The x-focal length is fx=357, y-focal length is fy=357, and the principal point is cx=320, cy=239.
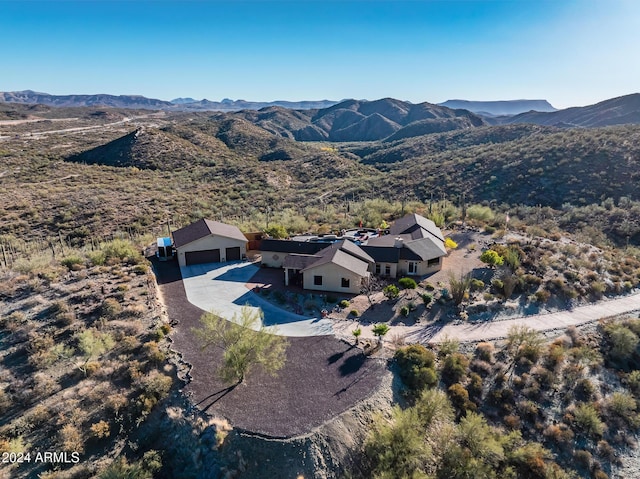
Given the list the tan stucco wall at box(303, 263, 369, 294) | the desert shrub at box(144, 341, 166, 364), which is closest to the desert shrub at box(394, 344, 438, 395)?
A: the tan stucco wall at box(303, 263, 369, 294)

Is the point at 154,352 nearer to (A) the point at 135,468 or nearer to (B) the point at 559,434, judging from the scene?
(A) the point at 135,468

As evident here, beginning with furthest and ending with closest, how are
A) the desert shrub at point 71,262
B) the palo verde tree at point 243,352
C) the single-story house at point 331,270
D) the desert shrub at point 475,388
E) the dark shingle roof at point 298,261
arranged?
1. the desert shrub at point 71,262
2. the dark shingle roof at point 298,261
3. the single-story house at point 331,270
4. the desert shrub at point 475,388
5. the palo verde tree at point 243,352

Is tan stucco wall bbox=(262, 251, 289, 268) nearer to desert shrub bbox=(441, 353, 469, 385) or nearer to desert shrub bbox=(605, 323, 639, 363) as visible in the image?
desert shrub bbox=(441, 353, 469, 385)

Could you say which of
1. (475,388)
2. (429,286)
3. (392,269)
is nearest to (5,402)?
(475,388)

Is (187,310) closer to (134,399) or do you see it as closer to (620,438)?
→ (134,399)

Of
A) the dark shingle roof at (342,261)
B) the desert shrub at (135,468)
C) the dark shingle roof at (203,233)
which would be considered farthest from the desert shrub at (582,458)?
the dark shingle roof at (203,233)

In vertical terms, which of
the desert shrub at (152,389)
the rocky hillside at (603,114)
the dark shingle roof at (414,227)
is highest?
the rocky hillside at (603,114)

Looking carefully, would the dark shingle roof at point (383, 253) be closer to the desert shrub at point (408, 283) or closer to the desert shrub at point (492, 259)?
the desert shrub at point (408, 283)
